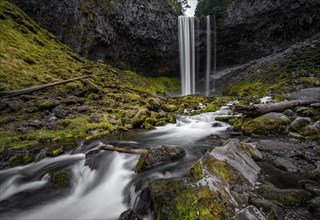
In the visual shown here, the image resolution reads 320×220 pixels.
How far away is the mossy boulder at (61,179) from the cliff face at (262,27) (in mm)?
30706

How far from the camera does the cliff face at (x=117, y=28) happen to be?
17125mm

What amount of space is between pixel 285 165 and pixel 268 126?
238 centimetres

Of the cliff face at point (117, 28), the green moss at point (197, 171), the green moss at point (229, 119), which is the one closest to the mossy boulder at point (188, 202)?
the green moss at point (197, 171)

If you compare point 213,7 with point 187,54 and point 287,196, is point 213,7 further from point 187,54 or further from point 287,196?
point 287,196

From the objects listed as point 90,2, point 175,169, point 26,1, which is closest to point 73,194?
point 175,169

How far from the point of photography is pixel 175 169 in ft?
11.7

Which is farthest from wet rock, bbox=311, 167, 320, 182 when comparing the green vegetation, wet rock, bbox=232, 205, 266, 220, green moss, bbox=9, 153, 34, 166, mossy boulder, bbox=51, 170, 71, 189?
the green vegetation

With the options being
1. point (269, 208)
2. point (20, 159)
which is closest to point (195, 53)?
point (20, 159)

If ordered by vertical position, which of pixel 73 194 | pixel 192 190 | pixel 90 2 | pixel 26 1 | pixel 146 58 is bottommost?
pixel 73 194

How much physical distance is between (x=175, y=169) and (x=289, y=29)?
2995 cm

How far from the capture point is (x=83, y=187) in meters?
3.66

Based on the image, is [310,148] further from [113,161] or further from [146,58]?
[146,58]

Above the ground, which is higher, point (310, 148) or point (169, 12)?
point (169, 12)

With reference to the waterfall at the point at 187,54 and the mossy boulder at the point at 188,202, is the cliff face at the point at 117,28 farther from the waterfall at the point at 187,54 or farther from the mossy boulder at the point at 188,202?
the mossy boulder at the point at 188,202
